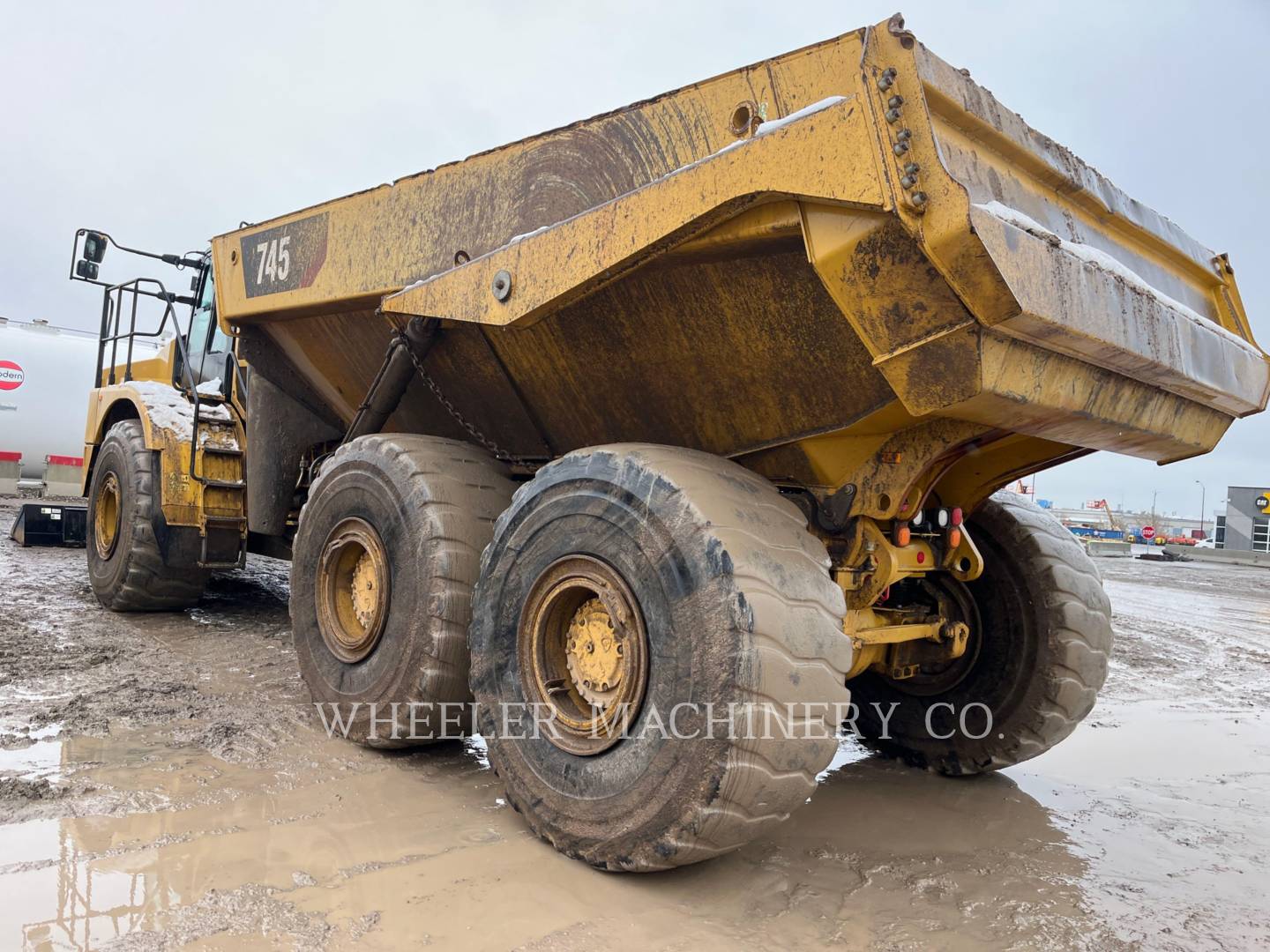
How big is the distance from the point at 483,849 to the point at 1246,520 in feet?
108

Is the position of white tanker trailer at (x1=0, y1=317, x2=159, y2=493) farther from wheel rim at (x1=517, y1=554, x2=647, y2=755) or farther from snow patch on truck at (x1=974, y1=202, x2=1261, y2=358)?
snow patch on truck at (x1=974, y1=202, x2=1261, y2=358)

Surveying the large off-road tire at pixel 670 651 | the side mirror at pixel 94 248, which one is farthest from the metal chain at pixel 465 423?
the side mirror at pixel 94 248

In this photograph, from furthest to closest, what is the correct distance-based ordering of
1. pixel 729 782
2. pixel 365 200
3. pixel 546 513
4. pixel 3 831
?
pixel 365 200 → pixel 546 513 → pixel 3 831 → pixel 729 782

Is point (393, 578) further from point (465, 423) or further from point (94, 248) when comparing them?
point (94, 248)

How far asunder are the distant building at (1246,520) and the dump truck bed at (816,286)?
100ft

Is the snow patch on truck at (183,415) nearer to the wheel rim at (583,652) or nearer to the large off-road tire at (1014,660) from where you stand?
the wheel rim at (583,652)

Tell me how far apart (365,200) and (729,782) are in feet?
9.61

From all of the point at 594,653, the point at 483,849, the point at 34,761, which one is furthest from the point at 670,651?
the point at 34,761

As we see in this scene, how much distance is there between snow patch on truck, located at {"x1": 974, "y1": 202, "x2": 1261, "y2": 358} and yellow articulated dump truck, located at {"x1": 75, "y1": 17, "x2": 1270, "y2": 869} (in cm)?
2

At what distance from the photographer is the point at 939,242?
2.18 metres

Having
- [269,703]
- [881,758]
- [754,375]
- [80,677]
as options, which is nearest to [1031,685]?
[881,758]

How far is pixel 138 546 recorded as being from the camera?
6082mm

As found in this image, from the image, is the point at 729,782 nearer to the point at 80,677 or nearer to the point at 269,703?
the point at 269,703

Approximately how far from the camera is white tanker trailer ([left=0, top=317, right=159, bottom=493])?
Answer: 1611 cm
